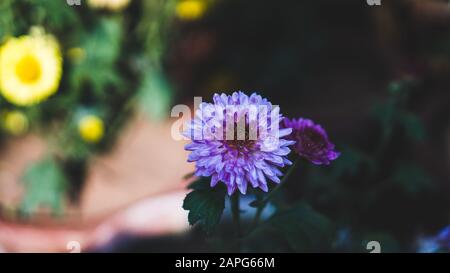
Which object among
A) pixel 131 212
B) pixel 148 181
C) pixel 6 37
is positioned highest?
pixel 6 37

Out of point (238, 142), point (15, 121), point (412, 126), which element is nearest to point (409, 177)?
point (412, 126)

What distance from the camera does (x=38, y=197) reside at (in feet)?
6.69

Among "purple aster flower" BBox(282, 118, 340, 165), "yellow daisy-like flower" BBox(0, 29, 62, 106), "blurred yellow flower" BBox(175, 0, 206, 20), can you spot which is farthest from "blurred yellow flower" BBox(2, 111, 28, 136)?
"purple aster flower" BBox(282, 118, 340, 165)

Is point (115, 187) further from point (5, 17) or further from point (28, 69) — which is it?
point (5, 17)

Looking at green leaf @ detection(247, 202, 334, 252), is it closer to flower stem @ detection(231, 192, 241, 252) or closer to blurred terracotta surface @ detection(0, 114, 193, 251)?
flower stem @ detection(231, 192, 241, 252)

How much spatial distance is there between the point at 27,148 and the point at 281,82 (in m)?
1.02

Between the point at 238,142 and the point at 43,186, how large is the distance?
127 cm

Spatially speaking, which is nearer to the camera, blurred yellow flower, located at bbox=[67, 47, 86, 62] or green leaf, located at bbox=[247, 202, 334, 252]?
green leaf, located at bbox=[247, 202, 334, 252]

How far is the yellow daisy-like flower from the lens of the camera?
1840 millimetres

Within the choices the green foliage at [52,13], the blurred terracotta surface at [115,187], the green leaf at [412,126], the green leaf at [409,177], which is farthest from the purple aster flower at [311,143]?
the green foliage at [52,13]

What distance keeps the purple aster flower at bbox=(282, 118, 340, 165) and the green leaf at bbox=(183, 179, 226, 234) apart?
15 centimetres

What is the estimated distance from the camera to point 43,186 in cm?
203
